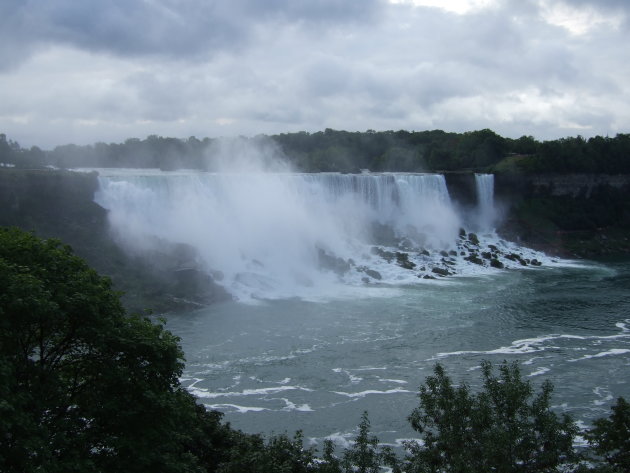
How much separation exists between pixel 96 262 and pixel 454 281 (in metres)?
14.5

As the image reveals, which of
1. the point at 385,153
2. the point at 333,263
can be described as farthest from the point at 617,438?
the point at 385,153

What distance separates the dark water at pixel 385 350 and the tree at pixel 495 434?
4745 mm

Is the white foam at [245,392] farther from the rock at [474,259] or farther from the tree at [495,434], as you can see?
the rock at [474,259]

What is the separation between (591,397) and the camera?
13.1m

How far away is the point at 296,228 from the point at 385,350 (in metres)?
14.2

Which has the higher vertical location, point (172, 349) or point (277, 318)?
point (172, 349)

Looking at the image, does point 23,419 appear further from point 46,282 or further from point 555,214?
point 555,214

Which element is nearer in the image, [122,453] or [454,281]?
[122,453]

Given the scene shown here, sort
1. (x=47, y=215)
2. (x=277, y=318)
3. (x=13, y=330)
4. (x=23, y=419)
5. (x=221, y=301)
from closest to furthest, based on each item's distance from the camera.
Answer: (x=23, y=419), (x=13, y=330), (x=277, y=318), (x=221, y=301), (x=47, y=215)

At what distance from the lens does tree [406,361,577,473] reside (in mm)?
5898

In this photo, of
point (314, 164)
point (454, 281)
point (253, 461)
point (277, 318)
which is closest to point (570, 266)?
point (454, 281)

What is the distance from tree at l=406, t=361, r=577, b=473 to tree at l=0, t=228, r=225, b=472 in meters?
2.72

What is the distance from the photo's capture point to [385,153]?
53.3 m

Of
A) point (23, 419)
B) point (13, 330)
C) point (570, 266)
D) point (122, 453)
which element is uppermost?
point (13, 330)
